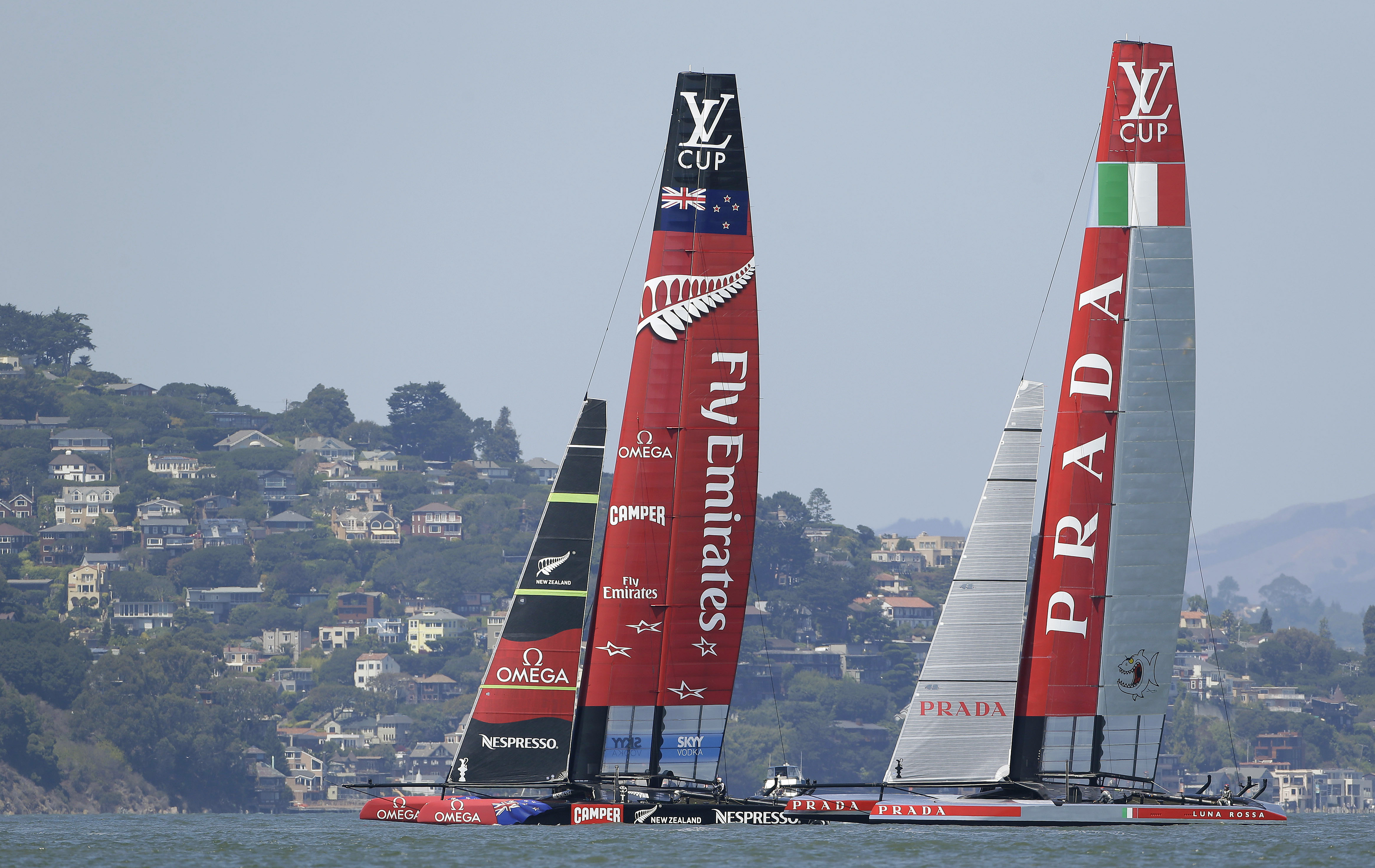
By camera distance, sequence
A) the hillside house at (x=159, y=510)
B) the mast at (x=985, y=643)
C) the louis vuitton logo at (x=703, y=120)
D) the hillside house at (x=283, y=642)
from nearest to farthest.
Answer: the mast at (x=985, y=643), the louis vuitton logo at (x=703, y=120), the hillside house at (x=283, y=642), the hillside house at (x=159, y=510)

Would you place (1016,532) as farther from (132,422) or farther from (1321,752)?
(132,422)

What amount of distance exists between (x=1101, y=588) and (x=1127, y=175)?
5585 mm

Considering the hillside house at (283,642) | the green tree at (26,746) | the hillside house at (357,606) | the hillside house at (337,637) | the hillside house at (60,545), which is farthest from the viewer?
the hillside house at (60,545)

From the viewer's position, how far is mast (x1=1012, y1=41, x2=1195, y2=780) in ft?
94.9

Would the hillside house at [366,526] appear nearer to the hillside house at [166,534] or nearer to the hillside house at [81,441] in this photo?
the hillside house at [166,534]

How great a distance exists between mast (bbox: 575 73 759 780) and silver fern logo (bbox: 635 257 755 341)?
0.06 feet

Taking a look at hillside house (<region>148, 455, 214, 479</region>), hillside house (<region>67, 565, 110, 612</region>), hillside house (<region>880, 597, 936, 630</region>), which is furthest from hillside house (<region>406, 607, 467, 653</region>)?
hillside house (<region>148, 455, 214, 479</region>)

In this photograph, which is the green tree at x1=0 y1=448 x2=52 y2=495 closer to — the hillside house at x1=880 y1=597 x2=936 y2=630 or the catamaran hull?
the hillside house at x1=880 y1=597 x2=936 y2=630

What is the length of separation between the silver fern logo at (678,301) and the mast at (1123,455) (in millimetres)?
5096

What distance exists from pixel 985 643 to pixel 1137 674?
2.13 meters

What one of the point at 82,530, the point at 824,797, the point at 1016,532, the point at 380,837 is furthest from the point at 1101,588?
the point at 82,530

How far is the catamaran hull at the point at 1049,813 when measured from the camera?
27.8 m

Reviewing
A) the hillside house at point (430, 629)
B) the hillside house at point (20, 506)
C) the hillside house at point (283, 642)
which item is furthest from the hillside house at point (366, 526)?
the hillside house at point (283, 642)

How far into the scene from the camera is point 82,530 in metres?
170
